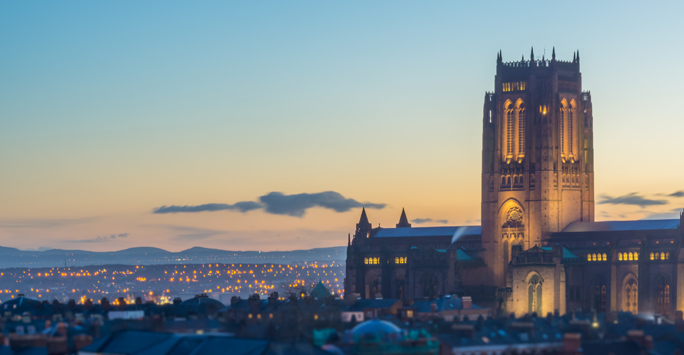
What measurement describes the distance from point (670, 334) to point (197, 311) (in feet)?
197

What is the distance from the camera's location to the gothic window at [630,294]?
186 metres

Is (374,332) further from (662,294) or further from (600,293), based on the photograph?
(600,293)

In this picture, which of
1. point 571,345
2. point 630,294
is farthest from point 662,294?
point 571,345

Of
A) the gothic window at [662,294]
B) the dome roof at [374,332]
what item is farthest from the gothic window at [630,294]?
the dome roof at [374,332]

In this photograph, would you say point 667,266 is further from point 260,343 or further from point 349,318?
point 260,343

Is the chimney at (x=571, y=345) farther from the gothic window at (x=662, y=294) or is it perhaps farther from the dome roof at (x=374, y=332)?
the gothic window at (x=662, y=294)

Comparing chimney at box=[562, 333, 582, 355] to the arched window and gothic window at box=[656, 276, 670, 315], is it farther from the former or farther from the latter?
the arched window

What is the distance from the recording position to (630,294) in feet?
615

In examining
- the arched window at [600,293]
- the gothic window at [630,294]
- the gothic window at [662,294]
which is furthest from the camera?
the arched window at [600,293]

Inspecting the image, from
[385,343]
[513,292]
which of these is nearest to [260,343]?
[385,343]

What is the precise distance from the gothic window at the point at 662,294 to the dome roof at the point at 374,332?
322 feet

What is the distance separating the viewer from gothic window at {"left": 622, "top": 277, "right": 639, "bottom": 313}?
186250 mm

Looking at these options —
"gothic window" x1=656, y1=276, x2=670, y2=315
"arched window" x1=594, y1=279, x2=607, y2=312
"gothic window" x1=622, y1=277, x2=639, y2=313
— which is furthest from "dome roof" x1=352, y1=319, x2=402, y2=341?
"arched window" x1=594, y1=279, x2=607, y2=312

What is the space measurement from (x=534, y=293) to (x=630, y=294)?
14.4 meters
